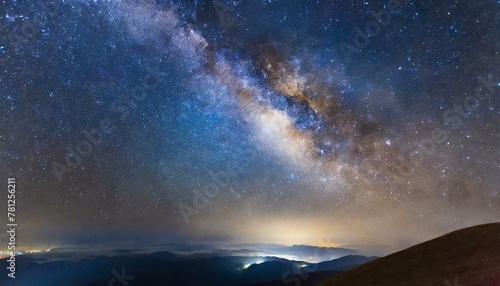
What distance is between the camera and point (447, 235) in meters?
33.7

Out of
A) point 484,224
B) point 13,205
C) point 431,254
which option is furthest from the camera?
point 484,224

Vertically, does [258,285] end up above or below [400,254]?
below

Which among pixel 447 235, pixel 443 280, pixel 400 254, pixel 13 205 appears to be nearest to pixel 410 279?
pixel 443 280

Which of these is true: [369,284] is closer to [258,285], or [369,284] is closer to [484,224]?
[484,224]

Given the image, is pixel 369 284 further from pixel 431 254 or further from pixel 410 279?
pixel 431 254

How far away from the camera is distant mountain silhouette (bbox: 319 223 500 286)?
A: 22.9m

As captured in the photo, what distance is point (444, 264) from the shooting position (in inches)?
1040

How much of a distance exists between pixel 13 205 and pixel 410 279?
102 feet

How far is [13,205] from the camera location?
27.5 meters

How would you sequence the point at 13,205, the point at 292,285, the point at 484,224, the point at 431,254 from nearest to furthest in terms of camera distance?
1. the point at 13,205
2. the point at 431,254
3. the point at 484,224
4. the point at 292,285

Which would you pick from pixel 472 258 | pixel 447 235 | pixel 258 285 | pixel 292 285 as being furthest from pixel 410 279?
pixel 292 285

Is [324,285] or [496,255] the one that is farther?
[324,285]

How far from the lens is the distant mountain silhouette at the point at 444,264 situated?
2294 cm

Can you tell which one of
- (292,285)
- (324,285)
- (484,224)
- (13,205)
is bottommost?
(292,285)
